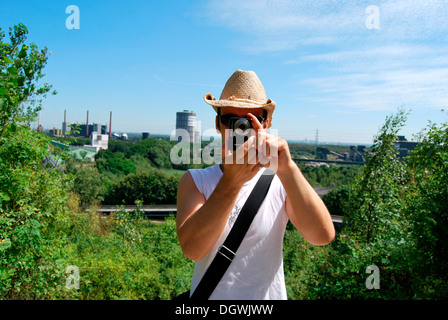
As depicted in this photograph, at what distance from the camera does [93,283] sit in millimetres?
7031

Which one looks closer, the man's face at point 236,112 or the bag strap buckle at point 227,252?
the bag strap buckle at point 227,252

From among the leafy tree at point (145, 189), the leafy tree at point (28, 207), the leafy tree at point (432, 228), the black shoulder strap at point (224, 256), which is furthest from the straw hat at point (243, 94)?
the leafy tree at point (145, 189)

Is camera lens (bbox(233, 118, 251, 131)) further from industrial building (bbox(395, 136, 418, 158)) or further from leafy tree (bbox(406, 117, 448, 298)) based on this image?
industrial building (bbox(395, 136, 418, 158))

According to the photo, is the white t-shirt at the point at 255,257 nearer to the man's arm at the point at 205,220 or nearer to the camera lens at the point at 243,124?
the man's arm at the point at 205,220

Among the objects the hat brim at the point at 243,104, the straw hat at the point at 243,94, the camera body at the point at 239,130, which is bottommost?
the camera body at the point at 239,130

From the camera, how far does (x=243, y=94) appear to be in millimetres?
1619

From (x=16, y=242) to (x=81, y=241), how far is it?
28.6 ft

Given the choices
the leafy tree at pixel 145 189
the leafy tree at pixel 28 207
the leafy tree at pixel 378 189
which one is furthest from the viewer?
the leafy tree at pixel 145 189

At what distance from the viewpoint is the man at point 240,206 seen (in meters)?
1.27

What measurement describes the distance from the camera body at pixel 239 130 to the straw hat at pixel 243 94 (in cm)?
11

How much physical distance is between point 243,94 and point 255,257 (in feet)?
2.86

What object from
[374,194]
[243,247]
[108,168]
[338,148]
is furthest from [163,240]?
[338,148]

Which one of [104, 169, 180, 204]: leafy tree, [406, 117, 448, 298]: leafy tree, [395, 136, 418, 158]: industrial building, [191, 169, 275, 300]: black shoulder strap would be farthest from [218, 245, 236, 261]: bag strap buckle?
A: [104, 169, 180, 204]: leafy tree
